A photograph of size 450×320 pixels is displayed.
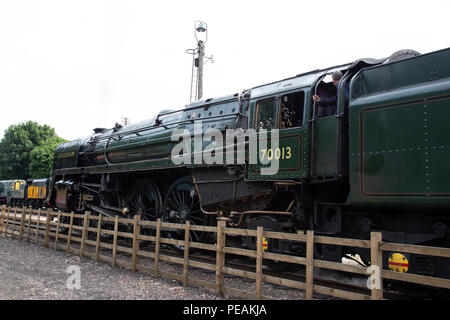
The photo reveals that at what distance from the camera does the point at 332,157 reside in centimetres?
539

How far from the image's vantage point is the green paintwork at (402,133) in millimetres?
4164

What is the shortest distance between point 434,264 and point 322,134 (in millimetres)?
2343

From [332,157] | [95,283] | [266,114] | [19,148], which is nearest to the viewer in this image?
[332,157]

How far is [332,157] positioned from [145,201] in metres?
6.23

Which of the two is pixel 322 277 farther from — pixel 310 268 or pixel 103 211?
pixel 103 211

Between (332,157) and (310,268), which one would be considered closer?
(310,268)

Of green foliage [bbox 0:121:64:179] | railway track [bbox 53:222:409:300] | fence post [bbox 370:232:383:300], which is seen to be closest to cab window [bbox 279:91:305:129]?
railway track [bbox 53:222:409:300]

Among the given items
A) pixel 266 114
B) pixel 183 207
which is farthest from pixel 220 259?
pixel 183 207

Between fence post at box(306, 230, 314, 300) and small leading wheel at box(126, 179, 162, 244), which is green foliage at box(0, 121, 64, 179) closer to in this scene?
small leading wheel at box(126, 179, 162, 244)

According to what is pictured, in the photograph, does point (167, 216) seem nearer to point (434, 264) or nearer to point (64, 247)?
point (64, 247)

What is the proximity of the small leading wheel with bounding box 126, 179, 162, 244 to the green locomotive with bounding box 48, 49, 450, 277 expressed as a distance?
95 millimetres

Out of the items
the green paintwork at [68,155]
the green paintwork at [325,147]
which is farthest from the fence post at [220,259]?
the green paintwork at [68,155]

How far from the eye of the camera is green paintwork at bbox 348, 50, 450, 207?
13.7ft
